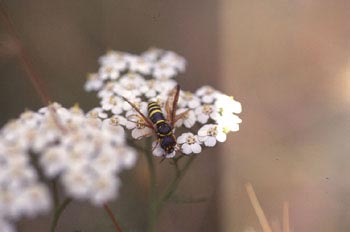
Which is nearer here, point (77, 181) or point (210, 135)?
point (77, 181)

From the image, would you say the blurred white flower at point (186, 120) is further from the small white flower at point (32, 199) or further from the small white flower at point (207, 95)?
the small white flower at point (32, 199)

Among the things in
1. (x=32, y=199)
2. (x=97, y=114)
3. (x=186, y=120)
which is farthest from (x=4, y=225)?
(x=186, y=120)

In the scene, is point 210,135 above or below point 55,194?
above

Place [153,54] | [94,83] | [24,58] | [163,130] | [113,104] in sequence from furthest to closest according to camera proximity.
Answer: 1. [24,58]
2. [153,54]
3. [94,83]
4. [113,104]
5. [163,130]

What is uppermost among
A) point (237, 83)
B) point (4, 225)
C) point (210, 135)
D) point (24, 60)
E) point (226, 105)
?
point (24, 60)

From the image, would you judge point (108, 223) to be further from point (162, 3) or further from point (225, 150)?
point (162, 3)

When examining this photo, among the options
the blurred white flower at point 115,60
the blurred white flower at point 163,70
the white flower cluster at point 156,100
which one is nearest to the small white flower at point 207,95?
the white flower cluster at point 156,100

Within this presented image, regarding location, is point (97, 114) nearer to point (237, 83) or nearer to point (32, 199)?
point (32, 199)

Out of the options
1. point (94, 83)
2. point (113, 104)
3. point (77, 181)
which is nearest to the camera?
point (77, 181)
